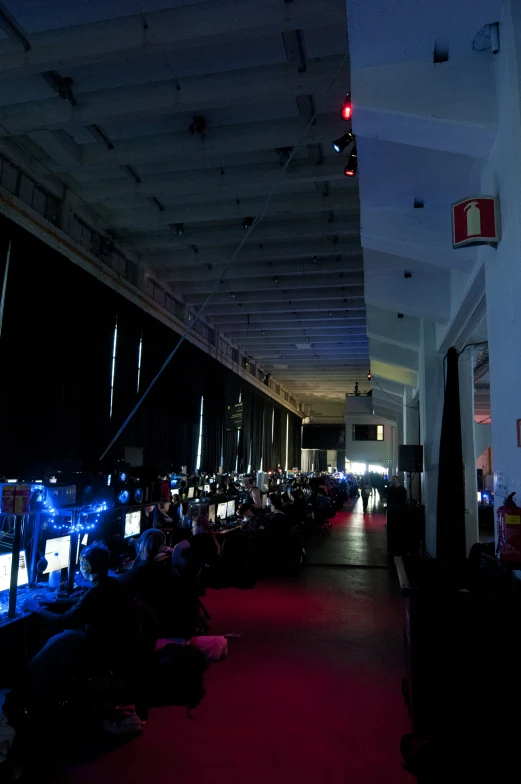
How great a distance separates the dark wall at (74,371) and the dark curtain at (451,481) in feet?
15.0

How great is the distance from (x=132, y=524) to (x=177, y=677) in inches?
98.5

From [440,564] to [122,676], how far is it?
219cm

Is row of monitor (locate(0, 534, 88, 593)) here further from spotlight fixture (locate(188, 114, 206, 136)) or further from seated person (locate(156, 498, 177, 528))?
spotlight fixture (locate(188, 114, 206, 136))

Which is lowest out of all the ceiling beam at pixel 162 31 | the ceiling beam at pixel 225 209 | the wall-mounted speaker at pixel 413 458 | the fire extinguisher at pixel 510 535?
the fire extinguisher at pixel 510 535

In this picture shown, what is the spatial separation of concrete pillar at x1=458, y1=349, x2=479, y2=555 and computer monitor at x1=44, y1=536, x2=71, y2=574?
19.2 ft

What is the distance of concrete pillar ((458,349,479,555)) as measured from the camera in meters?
7.82

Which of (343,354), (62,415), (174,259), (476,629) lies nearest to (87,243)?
(174,259)

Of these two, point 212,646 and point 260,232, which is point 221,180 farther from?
point 212,646

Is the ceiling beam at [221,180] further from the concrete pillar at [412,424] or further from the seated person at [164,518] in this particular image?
the concrete pillar at [412,424]

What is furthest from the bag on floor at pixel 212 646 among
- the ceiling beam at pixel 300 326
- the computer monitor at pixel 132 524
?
the ceiling beam at pixel 300 326

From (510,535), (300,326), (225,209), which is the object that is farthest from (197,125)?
(300,326)

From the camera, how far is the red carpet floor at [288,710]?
2672 millimetres

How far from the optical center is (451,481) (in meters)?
6.25

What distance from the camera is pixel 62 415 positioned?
22.2 feet
